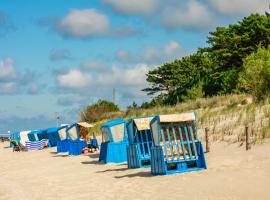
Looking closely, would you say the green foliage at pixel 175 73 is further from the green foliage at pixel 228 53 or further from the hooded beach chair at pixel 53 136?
the hooded beach chair at pixel 53 136

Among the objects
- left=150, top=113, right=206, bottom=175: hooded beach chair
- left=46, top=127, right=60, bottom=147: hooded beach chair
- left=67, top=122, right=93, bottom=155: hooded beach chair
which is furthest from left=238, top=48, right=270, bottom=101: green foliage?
left=46, top=127, right=60, bottom=147: hooded beach chair

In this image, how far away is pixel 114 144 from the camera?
2192 cm

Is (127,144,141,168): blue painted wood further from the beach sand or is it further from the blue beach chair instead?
the blue beach chair

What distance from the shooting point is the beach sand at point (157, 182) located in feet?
39.7

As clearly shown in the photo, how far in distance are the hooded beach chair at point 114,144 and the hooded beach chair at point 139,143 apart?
7.18ft

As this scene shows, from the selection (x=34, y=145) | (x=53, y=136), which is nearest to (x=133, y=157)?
(x=34, y=145)

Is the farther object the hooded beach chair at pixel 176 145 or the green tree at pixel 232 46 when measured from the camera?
the green tree at pixel 232 46

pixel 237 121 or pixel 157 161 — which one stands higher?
pixel 237 121

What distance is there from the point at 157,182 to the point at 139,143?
16.3ft

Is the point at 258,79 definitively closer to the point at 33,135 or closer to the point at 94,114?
the point at 33,135

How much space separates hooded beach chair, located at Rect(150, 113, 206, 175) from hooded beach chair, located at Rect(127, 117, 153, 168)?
6.56 ft

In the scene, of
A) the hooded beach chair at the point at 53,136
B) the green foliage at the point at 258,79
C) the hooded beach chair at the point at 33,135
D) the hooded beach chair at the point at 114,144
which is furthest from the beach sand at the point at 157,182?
the hooded beach chair at the point at 33,135

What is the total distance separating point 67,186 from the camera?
15383 millimetres

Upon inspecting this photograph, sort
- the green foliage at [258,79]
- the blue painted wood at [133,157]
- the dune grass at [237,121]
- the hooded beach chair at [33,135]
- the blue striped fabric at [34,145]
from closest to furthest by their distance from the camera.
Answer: the blue painted wood at [133,157] → the dune grass at [237,121] → the green foliage at [258,79] → the blue striped fabric at [34,145] → the hooded beach chair at [33,135]
